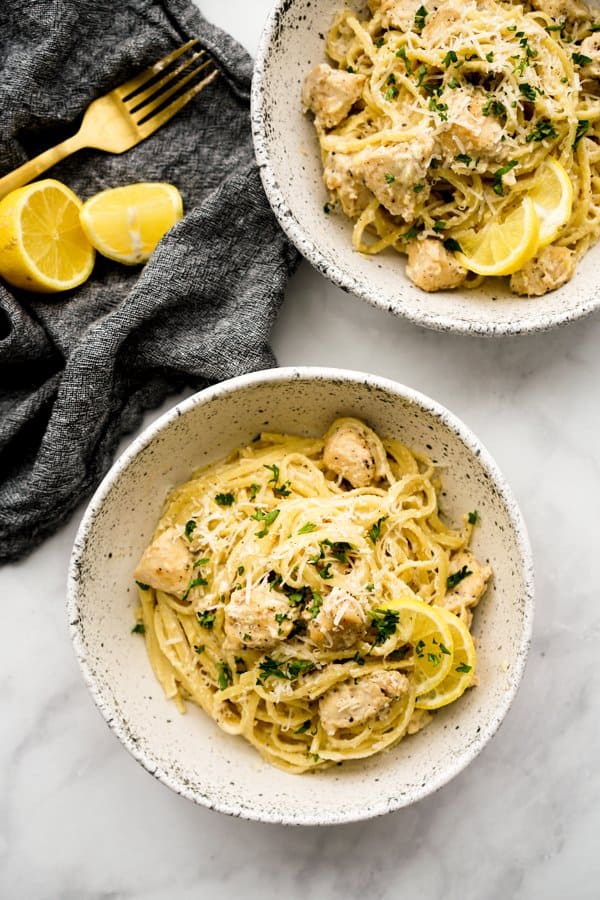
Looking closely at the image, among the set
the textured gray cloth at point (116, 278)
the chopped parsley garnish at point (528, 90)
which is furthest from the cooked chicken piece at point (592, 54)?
the textured gray cloth at point (116, 278)

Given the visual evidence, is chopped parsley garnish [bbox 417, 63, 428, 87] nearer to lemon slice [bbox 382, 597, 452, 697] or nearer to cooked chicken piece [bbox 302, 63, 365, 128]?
cooked chicken piece [bbox 302, 63, 365, 128]

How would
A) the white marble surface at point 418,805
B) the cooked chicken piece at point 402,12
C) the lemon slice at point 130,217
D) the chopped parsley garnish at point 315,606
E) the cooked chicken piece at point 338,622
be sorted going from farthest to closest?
the white marble surface at point 418,805 < the lemon slice at point 130,217 < the cooked chicken piece at point 402,12 < the chopped parsley garnish at point 315,606 < the cooked chicken piece at point 338,622

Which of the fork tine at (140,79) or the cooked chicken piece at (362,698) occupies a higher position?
the fork tine at (140,79)

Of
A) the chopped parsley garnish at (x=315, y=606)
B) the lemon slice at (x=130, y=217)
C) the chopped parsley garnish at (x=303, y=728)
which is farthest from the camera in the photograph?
the lemon slice at (x=130, y=217)

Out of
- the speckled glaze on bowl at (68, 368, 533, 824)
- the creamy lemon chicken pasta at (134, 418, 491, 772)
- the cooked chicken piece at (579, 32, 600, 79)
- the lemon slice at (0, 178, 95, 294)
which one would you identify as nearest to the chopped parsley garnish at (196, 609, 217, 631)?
the creamy lemon chicken pasta at (134, 418, 491, 772)

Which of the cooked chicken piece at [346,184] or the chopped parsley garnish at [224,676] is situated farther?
→ the cooked chicken piece at [346,184]

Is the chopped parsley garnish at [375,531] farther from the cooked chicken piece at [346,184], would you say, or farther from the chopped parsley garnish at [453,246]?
the cooked chicken piece at [346,184]

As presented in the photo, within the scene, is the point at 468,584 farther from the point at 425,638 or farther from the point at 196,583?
the point at 196,583

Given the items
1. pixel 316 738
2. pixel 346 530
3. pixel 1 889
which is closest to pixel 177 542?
pixel 346 530
